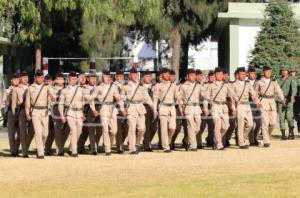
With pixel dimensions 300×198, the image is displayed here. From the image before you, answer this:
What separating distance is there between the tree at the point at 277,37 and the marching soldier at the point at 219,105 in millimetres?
11405

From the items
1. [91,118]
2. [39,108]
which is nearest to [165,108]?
[91,118]

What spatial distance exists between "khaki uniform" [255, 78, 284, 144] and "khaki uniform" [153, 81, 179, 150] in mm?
2154

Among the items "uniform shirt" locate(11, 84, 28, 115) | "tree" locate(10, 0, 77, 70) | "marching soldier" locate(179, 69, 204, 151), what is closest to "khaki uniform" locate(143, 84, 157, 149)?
"marching soldier" locate(179, 69, 204, 151)

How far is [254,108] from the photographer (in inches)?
752

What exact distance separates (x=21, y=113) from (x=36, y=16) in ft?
40.1

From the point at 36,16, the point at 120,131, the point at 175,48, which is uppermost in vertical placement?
the point at 36,16

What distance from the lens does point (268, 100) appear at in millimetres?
19031

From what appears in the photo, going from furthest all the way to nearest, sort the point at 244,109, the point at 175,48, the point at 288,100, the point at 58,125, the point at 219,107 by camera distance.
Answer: the point at 175,48 < the point at 288,100 < the point at 244,109 < the point at 219,107 < the point at 58,125

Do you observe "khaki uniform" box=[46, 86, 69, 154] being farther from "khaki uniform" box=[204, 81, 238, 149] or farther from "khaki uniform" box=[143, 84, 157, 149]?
"khaki uniform" box=[204, 81, 238, 149]

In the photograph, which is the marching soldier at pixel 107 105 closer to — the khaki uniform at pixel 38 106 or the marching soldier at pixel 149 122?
the marching soldier at pixel 149 122

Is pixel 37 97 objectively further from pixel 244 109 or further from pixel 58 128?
pixel 244 109

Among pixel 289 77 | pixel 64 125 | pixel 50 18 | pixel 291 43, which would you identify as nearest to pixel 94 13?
pixel 50 18

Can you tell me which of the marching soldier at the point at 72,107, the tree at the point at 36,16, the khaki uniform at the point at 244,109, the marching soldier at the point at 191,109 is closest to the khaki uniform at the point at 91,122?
the marching soldier at the point at 72,107

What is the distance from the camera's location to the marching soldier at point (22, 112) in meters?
17.4
